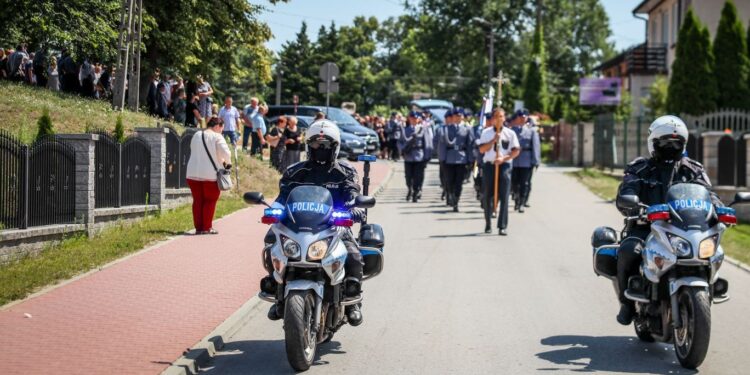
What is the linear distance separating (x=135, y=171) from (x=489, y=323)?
369 inches

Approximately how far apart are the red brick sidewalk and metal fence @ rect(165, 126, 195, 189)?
529 centimetres

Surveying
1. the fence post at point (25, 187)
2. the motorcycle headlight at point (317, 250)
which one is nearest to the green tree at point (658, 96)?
the fence post at point (25, 187)

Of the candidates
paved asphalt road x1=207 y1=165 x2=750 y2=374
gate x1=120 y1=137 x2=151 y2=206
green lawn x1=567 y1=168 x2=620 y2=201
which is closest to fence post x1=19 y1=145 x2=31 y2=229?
gate x1=120 y1=137 x2=151 y2=206

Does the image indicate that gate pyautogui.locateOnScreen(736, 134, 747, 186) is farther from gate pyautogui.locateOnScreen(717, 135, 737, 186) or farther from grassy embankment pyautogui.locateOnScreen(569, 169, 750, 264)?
grassy embankment pyautogui.locateOnScreen(569, 169, 750, 264)

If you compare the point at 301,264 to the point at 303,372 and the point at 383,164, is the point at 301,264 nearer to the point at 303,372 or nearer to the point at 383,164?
the point at 303,372

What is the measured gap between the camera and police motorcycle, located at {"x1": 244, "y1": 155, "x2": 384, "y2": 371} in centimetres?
764

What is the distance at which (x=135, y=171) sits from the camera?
59.0ft

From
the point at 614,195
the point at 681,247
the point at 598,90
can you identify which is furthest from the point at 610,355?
the point at 598,90

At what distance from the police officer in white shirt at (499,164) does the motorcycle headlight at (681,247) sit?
32.8ft

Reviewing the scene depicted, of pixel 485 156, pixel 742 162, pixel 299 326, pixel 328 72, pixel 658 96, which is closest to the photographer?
pixel 299 326

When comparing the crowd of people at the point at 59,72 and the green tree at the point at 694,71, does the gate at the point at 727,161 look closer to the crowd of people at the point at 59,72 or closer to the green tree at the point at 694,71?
the green tree at the point at 694,71

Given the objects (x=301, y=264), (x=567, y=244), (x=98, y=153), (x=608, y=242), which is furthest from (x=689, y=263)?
(x=98, y=153)

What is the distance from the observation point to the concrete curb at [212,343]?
7.71 m

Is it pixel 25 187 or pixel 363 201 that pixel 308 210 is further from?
pixel 25 187
